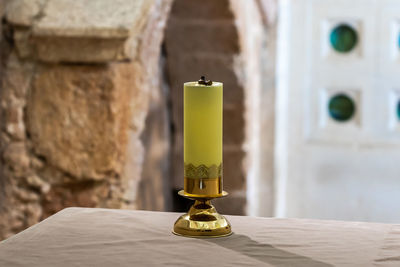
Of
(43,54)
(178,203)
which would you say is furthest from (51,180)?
(178,203)

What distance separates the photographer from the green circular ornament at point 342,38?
4633 millimetres

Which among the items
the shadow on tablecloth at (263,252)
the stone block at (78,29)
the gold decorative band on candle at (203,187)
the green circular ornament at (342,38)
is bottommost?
the shadow on tablecloth at (263,252)

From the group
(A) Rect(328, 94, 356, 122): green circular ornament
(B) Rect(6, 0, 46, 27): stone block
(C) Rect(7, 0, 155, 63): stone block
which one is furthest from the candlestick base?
(A) Rect(328, 94, 356, 122): green circular ornament

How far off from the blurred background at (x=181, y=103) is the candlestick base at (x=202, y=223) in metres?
0.67

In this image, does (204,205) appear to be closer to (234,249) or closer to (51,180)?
(234,249)

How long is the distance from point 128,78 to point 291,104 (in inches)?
105

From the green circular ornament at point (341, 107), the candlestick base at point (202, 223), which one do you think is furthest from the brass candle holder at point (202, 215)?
the green circular ornament at point (341, 107)

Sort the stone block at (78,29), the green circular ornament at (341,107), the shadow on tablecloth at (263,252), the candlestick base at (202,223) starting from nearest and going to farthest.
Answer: the shadow on tablecloth at (263,252) → the candlestick base at (202,223) → the stone block at (78,29) → the green circular ornament at (341,107)

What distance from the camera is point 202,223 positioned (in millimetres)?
1400

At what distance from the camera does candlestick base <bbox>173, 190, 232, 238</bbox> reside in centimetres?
139

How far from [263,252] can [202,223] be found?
0.49 feet

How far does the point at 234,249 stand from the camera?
1309mm

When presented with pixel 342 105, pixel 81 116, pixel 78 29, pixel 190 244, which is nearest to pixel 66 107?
pixel 81 116

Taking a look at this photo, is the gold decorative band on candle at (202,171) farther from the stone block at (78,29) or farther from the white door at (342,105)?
the white door at (342,105)
